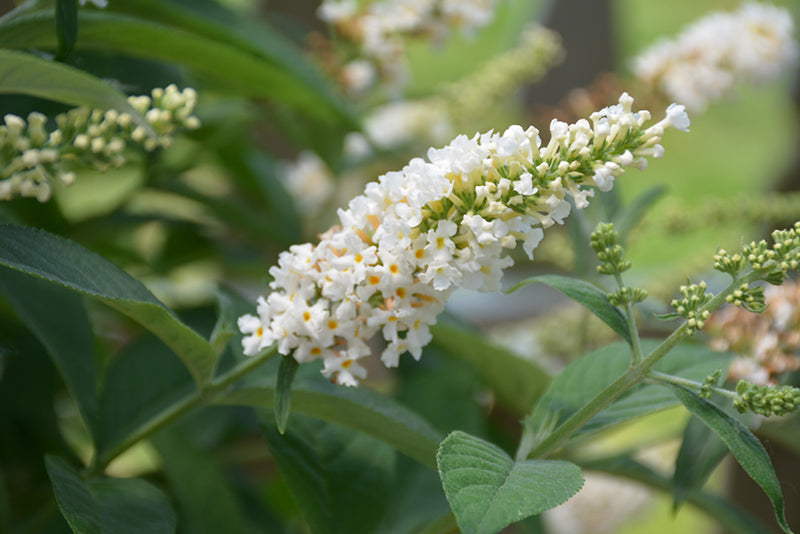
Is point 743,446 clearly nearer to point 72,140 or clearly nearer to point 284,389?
point 284,389

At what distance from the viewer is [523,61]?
0.60 meters

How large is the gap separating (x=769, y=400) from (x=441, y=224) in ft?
0.39

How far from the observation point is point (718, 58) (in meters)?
0.57

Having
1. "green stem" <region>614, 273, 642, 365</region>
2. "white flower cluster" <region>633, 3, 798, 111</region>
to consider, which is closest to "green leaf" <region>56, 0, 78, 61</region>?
"green stem" <region>614, 273, 642, 365</region>

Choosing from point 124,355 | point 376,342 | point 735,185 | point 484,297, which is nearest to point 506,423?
point 376,342

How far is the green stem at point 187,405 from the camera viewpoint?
0.98ft

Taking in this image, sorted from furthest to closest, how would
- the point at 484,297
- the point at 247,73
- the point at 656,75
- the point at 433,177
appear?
the point at 484,297 < the point at 656,75 < the point at 247,73 < the point at 433,177

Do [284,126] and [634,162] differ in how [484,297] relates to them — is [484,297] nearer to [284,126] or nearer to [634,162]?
[284,126]

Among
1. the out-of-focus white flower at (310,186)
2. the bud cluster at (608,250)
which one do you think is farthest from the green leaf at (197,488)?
the out-of-focus white flower at (310,186)

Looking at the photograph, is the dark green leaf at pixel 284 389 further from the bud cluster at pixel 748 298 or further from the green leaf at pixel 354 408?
the bud cluster at pixel 748 298

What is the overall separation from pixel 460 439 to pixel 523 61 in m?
0.41

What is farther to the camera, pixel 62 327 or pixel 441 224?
pixel 62 327

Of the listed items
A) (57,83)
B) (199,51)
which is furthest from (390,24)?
(57,83)

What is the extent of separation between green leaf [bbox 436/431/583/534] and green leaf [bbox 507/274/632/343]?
0.17ft
